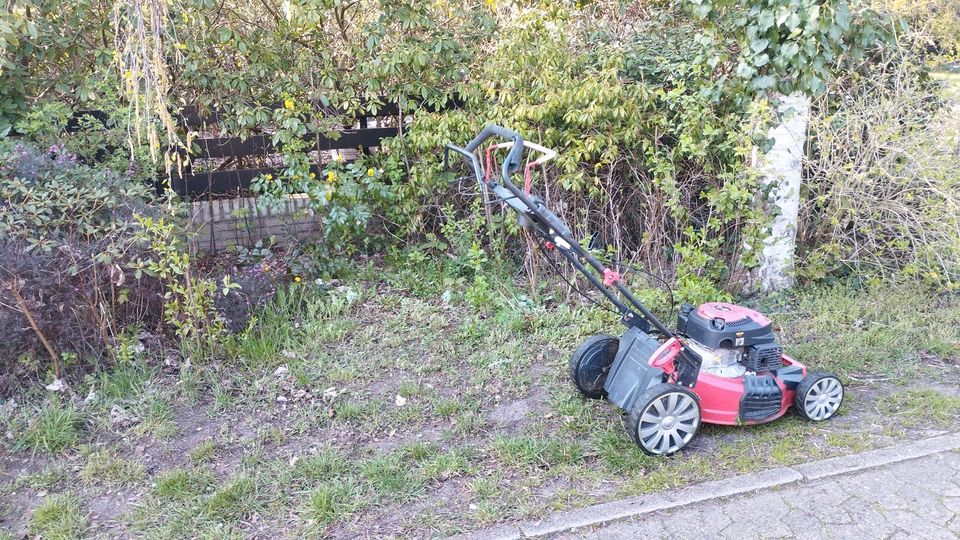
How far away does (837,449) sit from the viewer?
156 inches

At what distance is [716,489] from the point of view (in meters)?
3.62

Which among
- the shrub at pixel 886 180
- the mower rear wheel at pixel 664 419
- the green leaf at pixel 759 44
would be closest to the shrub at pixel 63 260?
the mower rear wheel at pixel 664 419

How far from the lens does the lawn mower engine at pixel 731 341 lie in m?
3.87

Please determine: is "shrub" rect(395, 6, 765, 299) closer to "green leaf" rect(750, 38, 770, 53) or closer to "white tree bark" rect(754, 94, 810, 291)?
"white tree bark" rect(754, 94, 810, 291)

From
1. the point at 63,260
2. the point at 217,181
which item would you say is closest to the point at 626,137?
the point at 217,181

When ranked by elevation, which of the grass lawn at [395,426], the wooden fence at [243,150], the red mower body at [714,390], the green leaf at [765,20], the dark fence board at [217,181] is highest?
the green leaf at [765,20]

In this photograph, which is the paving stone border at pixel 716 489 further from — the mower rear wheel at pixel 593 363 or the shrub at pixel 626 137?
the shrub at pixel 626 137

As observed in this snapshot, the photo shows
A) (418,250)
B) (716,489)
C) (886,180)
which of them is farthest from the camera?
(418,250)

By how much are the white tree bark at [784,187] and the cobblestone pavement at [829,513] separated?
2312 millimetres

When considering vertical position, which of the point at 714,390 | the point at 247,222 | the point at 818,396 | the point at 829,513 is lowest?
the point at 829,513

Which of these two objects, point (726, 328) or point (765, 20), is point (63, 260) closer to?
point (726, 328)

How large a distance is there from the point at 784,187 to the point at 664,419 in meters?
2.77

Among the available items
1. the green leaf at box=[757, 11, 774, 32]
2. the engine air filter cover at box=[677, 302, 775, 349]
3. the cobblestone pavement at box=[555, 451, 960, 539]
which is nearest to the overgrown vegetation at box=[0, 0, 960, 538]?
the green leaf at box=[757, 11, 774, 32]

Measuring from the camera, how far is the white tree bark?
5.52 meters
